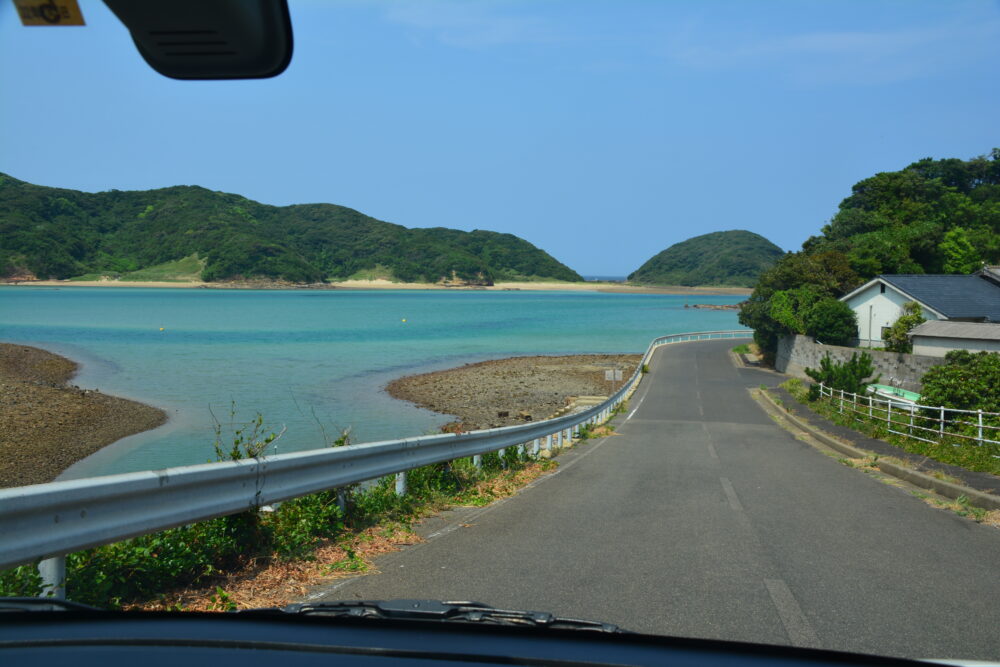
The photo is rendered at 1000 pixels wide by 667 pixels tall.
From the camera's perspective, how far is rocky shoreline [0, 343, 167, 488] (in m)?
21.2

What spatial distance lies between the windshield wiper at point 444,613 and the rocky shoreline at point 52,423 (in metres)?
18.4

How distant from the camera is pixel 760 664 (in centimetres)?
246

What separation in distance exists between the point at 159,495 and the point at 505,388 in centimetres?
4005

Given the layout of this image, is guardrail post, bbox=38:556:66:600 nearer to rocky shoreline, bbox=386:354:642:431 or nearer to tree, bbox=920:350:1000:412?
tree, bbox=920:350:1000:412

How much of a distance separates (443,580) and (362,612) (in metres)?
3.12

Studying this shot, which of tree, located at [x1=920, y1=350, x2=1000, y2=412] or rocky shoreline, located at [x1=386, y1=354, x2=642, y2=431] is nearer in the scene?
tree, located at [x1=920, y1=350, x2=1000, y2=412]

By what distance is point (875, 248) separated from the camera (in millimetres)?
60062

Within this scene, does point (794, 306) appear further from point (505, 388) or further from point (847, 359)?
point (505, 388)

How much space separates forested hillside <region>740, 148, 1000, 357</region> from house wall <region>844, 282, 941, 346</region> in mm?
1764

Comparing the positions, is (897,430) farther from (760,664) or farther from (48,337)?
(48,337)

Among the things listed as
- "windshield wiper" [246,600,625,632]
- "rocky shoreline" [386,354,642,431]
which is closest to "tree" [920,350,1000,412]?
"rocky shoreline" [386,354,642,431]

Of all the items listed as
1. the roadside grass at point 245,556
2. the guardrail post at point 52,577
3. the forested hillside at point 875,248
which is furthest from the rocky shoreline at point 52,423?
the forested hillside at point 875,248

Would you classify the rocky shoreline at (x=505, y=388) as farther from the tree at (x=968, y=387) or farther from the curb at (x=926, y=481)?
the tree at (x=968, y=387)

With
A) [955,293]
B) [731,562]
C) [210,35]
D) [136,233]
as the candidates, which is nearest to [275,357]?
[136,233]
